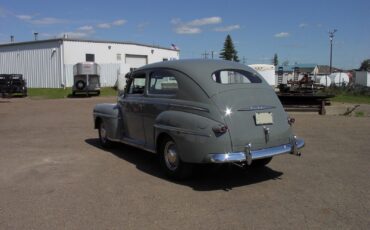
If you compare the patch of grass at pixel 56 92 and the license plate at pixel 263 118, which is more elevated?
the license plate at pixel 263 118

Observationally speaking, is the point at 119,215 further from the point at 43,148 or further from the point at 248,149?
the point at 43,148

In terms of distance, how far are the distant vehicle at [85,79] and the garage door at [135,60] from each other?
12480 millimetres

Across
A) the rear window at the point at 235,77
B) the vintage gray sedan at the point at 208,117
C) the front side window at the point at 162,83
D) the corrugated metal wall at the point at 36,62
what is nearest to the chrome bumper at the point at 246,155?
the vintage gray sedan at the point at 208,117

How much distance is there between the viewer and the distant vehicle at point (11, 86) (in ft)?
105

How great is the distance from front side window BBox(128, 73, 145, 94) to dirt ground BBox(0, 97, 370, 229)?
1.30 metres

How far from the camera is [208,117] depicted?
6547 millimetres

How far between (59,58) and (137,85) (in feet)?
105

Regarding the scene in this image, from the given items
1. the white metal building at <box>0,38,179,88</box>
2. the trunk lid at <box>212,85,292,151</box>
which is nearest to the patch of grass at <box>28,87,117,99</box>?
the white metal building at <box>0,38,179,88</box>

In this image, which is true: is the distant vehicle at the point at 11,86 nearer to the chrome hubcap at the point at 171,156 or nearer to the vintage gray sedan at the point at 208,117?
the vintage gray sedan at the point at 208,117

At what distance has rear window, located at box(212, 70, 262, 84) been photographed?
7208mm

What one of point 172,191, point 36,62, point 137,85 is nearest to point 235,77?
point 137,85

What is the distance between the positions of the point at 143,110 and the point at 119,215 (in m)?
2.96

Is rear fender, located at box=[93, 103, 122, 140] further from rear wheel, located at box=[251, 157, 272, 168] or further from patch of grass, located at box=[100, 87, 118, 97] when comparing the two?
patch of grass, located at box=[100, 87, 118, 97]

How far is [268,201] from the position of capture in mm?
5910
